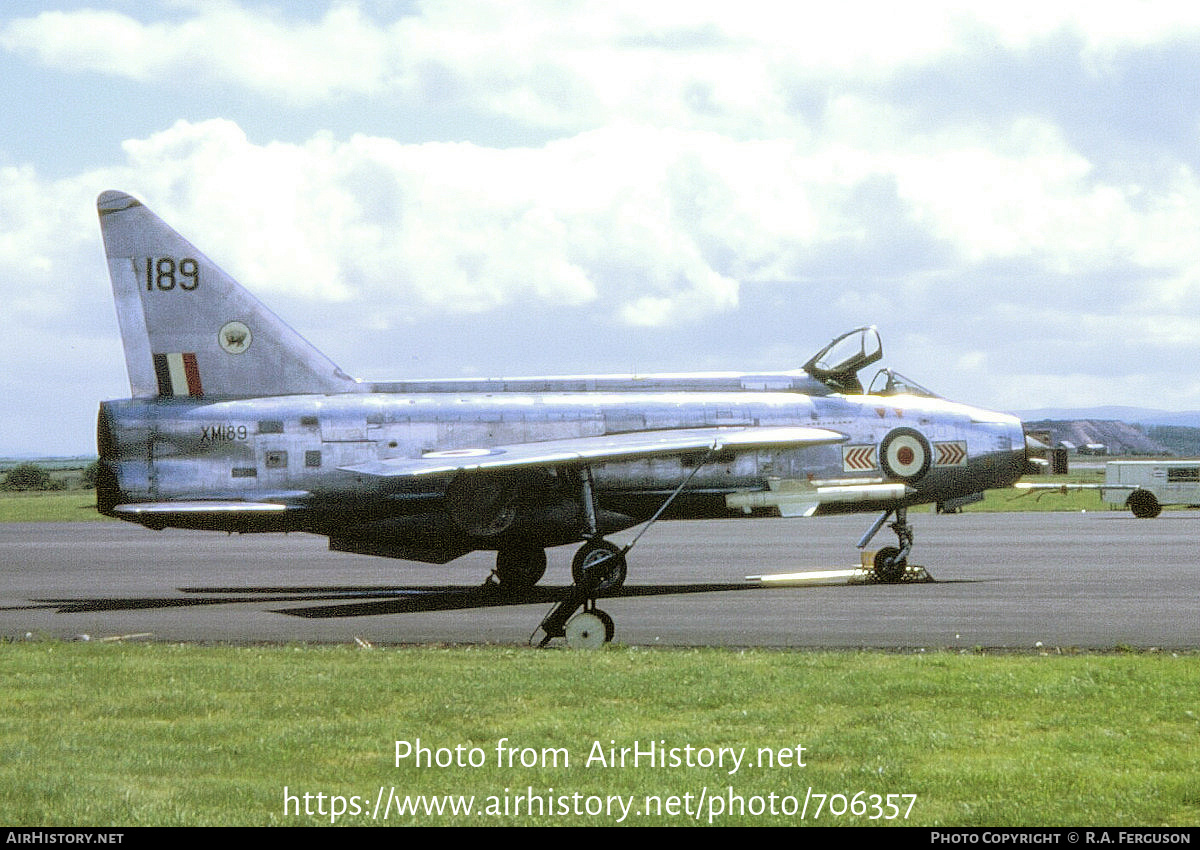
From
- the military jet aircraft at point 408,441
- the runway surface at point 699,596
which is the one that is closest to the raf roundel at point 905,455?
the military jet aircraft at point 408,441

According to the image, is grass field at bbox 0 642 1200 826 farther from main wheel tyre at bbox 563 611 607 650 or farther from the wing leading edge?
the wing leading edge

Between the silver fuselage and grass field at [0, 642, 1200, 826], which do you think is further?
the silver fuselage

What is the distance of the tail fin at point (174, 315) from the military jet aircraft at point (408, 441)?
22 millimetres

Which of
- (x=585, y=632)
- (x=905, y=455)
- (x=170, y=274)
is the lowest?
(x=585, y=632)

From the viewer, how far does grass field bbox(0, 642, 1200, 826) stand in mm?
7391

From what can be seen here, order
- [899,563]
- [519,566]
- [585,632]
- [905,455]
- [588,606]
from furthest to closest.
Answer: [899,563] → [905,455] → [519,566] → [588,606] → [585,632]

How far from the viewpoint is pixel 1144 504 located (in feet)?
162

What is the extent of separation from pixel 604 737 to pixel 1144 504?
44.7 metres

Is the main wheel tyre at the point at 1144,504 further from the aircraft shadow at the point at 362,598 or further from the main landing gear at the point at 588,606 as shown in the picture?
the main landing gear at the point at 588,606

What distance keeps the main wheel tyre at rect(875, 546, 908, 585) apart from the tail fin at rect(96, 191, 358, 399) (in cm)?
983

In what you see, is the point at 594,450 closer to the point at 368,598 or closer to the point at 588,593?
the point at 588,593

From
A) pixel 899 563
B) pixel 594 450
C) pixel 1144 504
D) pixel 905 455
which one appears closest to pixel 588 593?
pixel 594 450

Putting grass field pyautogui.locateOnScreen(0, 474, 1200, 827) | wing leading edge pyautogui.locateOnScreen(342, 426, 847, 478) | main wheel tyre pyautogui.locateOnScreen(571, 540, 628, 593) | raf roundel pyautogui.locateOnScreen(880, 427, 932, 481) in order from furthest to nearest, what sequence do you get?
1. raf roundel pyautogui.locateOnScreen(880, 427, 932, 481)
2. wing leading edge pyautogui.locateOnScreen(342, 426, 847, 478)
3. main wheel tyre pyautogui.locateOnScreen(571, 540, 628, 593)
4. grass field pyautogui.locateOnScreen(0, 474, 1200, 827)

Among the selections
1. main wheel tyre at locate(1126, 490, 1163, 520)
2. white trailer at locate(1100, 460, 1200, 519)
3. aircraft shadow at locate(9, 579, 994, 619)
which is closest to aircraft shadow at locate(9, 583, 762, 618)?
aircraft shadow at locate(9, 579, 994, 619)
